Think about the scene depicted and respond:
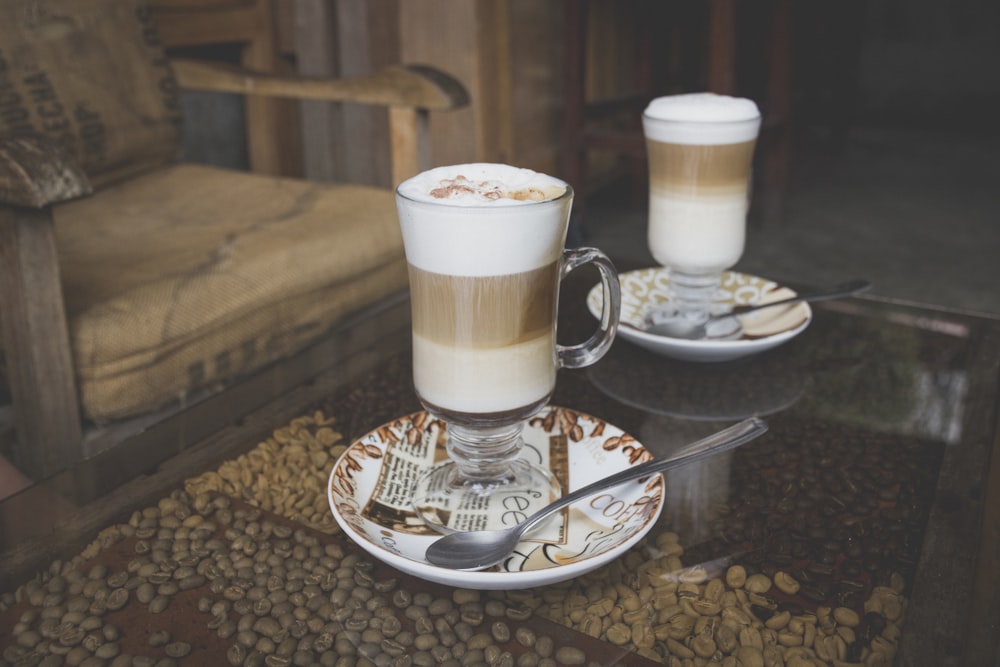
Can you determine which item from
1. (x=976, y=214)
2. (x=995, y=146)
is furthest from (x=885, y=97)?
(x=976, y=214)

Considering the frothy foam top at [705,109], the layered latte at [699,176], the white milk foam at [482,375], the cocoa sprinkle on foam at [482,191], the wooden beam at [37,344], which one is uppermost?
the frothy foam top at [705,109]

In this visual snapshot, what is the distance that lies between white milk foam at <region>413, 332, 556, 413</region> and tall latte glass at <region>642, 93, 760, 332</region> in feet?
1.26

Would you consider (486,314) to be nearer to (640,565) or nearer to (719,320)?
(640,565)

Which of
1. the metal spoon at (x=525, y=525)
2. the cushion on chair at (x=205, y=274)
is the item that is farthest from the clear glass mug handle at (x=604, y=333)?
the cushion on chair at (x=205, y=274)

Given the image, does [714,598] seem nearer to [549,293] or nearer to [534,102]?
[549,293]

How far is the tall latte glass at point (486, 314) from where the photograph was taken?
2.17 feet

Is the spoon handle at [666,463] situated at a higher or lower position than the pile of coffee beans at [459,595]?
higher

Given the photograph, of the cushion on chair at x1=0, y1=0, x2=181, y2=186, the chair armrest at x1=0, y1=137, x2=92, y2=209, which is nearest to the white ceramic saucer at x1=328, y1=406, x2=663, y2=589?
the chair armrest at x1=0, y1=137, x2=92, y2=209

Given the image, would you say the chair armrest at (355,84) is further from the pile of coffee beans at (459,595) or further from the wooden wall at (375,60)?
the pile of coffee beans at (459,595)

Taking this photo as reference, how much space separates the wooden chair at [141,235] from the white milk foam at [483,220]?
0.59 meters

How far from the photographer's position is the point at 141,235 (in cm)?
157

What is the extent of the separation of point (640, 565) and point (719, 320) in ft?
1.55

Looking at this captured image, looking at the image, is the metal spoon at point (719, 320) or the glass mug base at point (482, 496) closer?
the glass mug base at point (482, 496)

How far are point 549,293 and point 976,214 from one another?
11.5 ft
